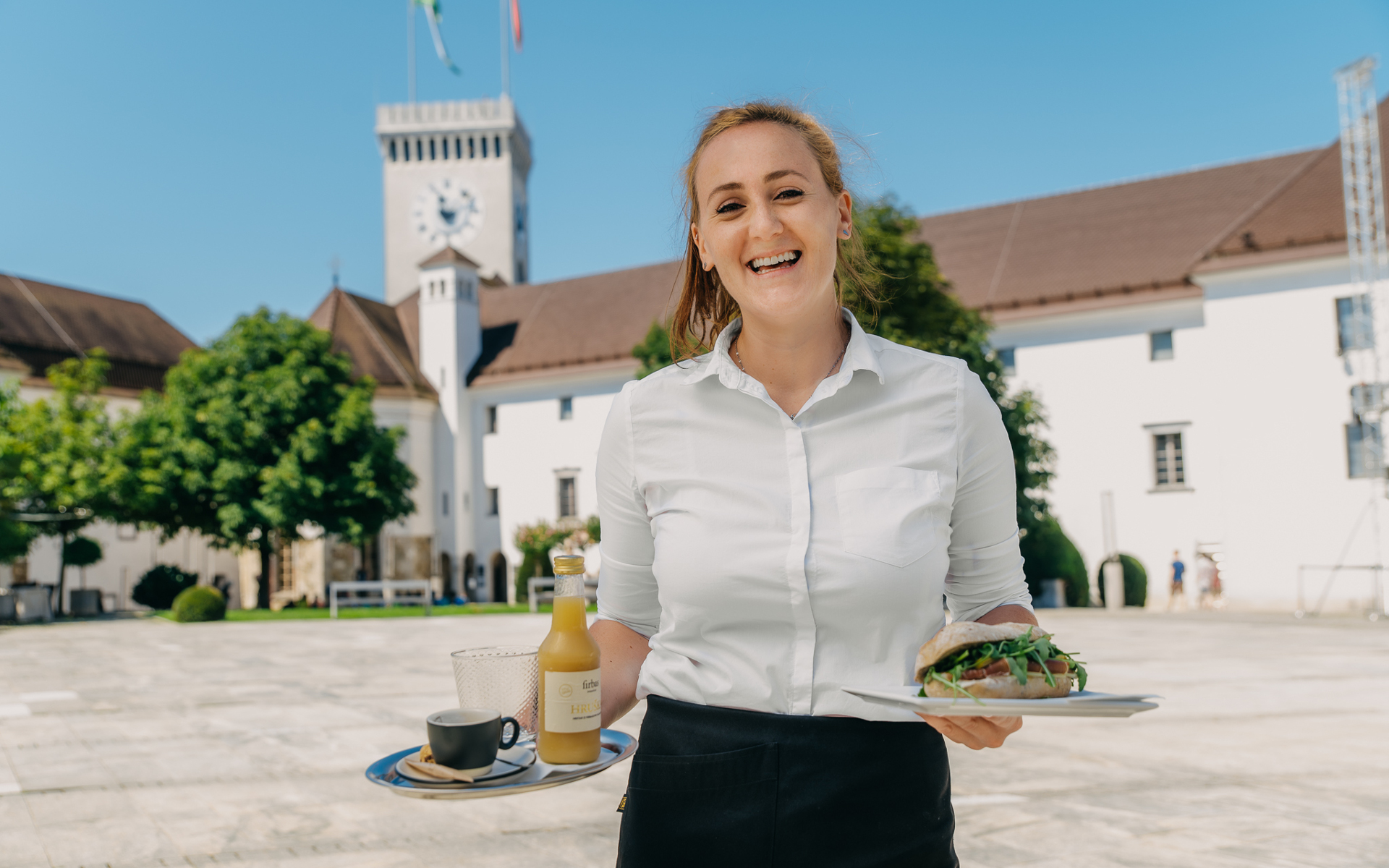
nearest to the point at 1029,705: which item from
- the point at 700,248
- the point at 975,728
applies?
the point at 975,728

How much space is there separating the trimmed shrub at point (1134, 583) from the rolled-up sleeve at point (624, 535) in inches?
1245

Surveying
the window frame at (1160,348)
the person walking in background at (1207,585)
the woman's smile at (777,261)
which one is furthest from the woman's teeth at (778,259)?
the window frame at (1160,348)

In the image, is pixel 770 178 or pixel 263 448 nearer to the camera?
pixel 770 178

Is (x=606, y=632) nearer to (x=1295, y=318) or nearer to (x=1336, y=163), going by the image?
(x=1295, y=318)

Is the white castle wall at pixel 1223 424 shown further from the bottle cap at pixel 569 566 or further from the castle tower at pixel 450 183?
the castle tower at pixel 450 183

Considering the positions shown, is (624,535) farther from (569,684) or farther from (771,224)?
(771,224)

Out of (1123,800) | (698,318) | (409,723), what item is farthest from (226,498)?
(698,318)

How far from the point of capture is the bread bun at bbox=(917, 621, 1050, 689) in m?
1.78

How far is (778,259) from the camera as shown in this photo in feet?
6.58

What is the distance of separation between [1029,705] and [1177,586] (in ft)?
107

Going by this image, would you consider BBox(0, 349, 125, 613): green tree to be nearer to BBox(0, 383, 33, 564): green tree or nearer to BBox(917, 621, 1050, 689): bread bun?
BBox(0, 383, 33, 564): green tree

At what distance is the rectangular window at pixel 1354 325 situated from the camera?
91.7 ft

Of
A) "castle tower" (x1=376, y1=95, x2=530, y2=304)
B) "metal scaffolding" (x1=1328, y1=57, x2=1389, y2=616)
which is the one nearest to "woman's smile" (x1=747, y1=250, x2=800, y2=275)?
"metal scaffolding" (x1=1328, y1=57, x2=1389, y2=616)

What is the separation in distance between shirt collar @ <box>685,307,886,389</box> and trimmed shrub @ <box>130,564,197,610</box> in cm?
3589
